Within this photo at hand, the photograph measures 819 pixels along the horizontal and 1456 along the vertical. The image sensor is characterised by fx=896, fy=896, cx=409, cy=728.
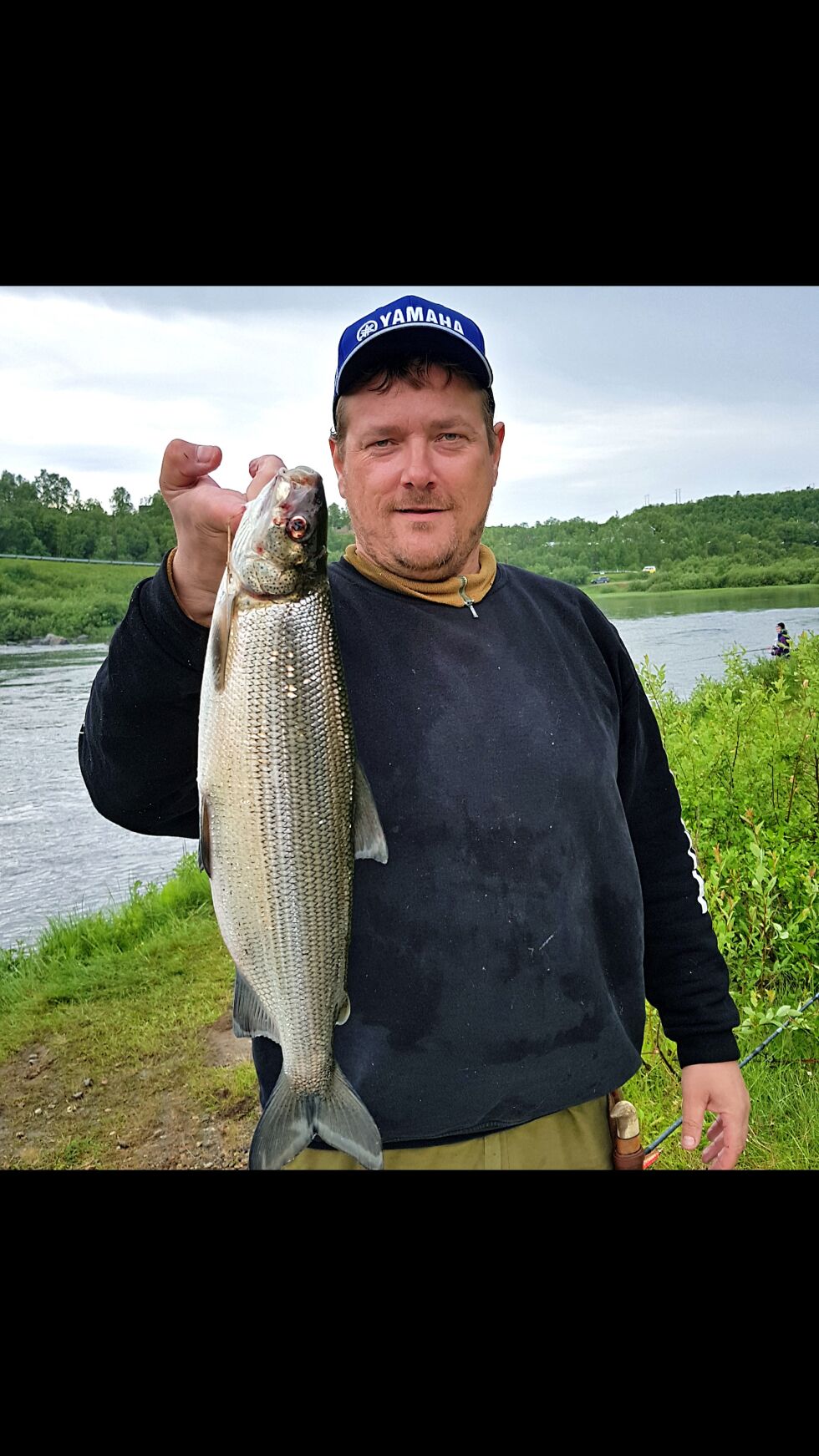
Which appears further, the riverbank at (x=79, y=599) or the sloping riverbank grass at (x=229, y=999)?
the riverbank at (x=79, y=599)

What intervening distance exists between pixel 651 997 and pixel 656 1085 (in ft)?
5.36

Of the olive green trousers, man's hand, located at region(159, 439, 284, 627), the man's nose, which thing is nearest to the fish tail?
the olive green trousers

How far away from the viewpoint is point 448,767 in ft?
6.70

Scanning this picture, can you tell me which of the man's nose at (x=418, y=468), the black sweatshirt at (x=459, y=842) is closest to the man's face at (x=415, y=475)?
the man's nose at (x=418, y=468)

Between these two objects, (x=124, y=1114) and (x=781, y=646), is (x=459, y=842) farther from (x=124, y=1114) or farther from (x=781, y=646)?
(x=781, y=646)

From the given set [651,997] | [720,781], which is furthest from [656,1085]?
[720,781]

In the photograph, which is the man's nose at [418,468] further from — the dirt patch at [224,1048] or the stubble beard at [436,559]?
the dirt patch at [224,1048]

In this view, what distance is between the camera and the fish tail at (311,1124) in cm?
187

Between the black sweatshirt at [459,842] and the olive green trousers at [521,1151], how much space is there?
0.07 metres

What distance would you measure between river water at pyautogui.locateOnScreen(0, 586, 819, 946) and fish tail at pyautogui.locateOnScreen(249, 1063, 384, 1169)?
18.3ft

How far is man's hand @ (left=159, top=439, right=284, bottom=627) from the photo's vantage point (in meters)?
1.62

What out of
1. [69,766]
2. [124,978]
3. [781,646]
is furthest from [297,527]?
[69,766]

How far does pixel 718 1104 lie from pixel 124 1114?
3.38 m

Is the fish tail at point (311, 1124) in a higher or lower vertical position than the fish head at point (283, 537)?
lower
